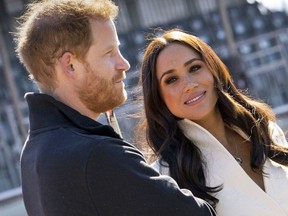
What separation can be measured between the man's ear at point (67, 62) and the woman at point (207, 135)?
2.12 ft

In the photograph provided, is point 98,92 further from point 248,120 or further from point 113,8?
point 248,120

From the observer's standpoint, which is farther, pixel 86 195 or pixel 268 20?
pixel 268 20

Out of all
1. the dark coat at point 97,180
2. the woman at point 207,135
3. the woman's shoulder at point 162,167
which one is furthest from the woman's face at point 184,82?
the dark coat at point 97,180

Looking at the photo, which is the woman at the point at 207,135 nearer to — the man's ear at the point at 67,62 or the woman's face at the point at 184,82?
the woman's face at the point at 184,82

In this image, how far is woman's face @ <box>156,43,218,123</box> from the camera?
210 centimetres

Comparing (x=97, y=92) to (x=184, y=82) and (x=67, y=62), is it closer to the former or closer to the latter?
(x=67, y=62)

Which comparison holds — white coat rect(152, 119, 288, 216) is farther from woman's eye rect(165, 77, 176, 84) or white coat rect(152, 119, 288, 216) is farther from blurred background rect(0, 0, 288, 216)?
blurred background rect(0, 0, 288, 216)

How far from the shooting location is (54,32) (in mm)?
1497

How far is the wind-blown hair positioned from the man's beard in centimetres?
6

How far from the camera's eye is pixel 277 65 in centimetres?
1204

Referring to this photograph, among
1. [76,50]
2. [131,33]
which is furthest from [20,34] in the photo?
[131,33]

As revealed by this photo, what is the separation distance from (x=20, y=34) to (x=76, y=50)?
19 centimetres

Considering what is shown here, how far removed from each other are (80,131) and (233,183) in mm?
736

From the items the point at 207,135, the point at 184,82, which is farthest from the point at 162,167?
the point at 184,82
